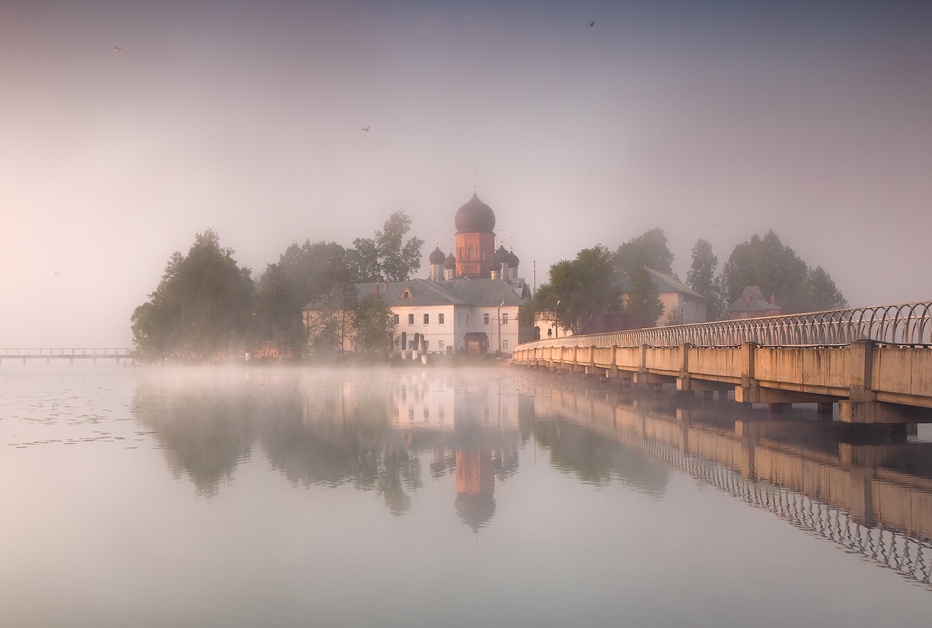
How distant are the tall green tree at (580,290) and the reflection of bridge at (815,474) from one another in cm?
7688

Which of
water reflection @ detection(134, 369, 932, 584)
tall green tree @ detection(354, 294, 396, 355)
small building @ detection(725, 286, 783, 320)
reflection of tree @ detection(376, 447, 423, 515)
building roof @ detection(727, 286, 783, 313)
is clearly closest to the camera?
water reflection @ detection(134, 369, 932, 584)

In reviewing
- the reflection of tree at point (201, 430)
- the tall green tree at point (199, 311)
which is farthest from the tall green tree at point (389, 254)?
the reflection of tree at point (201, 430)

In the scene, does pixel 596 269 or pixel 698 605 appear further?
pixel 596 269

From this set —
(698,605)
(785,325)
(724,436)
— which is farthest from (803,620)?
(785,325)

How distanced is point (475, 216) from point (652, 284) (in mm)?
31935

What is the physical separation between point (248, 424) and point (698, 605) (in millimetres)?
20846

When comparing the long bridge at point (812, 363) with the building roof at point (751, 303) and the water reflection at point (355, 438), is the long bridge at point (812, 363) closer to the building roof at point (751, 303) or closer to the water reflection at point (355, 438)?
the water reflection at point (355, 438)

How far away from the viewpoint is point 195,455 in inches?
787

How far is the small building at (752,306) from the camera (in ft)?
433

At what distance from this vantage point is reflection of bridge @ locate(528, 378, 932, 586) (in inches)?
435

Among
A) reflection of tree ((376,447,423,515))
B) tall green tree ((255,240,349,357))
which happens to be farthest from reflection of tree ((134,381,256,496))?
tall green tree ((255,240,349,357))

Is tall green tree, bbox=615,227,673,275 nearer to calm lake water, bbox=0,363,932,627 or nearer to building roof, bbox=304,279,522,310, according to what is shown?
building roof, bbox=304,279,522,310

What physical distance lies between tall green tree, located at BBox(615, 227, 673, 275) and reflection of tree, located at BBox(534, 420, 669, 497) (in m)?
110

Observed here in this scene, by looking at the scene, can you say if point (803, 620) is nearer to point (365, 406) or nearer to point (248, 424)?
point (248, 424)
